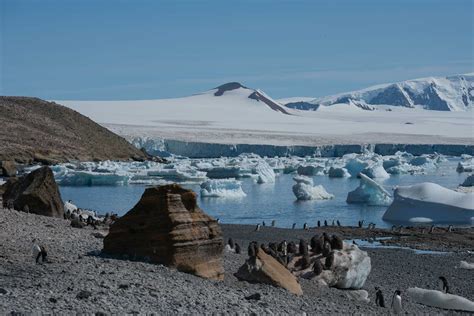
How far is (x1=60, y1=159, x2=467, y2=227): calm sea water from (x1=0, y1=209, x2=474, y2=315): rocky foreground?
11.3 metres

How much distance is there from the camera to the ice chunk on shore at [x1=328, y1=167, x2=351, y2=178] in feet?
138

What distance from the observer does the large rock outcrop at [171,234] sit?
909 cm

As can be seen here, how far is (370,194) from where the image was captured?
92.2ft

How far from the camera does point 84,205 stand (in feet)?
88.8

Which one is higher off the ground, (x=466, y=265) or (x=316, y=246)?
(x=316, y=246)

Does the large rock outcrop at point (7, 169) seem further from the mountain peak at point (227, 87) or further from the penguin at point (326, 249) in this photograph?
the mountain peak at point (227, 87)

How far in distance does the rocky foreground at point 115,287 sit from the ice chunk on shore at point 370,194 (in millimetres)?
15562

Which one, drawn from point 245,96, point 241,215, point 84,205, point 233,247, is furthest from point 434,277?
point 245,96

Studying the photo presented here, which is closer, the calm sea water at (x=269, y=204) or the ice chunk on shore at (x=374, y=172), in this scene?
the calm sea water at (x=269, y=204)

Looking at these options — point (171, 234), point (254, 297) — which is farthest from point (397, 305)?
point (171, 234)

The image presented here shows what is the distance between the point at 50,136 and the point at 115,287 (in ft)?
150

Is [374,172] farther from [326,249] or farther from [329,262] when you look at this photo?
[329,262]

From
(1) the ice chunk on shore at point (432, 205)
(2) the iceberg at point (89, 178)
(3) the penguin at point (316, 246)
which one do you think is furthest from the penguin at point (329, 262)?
(2) the iceberg at point (89, 178)

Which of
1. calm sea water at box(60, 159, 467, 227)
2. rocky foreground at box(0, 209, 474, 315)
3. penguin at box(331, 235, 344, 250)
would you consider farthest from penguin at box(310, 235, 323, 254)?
calm sea water at box(60, 159, 467, 227)
